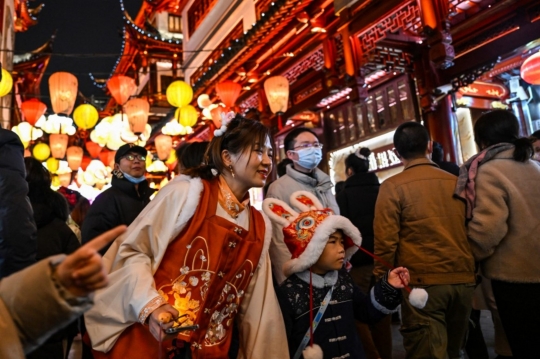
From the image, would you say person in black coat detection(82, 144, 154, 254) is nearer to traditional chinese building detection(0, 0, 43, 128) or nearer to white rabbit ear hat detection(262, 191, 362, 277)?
white rabbit ear hat detection(262, 191, 362, 277)

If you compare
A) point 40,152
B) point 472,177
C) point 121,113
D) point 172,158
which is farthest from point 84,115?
point 472,177

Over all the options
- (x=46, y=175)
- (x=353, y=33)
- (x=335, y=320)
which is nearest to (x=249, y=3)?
(x=353, y=33)

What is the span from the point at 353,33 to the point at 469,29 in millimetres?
1930

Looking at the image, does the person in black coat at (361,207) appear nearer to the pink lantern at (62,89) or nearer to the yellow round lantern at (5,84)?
the yellow round lantern at (5,84)

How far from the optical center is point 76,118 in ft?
41.1

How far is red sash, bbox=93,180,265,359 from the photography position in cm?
191

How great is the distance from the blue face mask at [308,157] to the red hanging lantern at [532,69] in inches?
206

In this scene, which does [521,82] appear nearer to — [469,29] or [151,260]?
[469,29]

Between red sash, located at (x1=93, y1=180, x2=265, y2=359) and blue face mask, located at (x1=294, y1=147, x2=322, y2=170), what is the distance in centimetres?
144

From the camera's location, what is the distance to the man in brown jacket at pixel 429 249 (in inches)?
111

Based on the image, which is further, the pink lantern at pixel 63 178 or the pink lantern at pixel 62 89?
the pink lantern at pixel 63 178

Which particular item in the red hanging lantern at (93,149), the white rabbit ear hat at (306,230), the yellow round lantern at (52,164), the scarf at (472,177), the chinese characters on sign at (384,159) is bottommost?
the white rabbit ear hat at (306,230)

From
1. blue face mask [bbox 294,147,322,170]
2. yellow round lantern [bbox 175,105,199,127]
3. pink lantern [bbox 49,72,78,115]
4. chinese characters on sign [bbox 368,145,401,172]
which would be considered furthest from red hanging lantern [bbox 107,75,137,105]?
blue face mask [bbox 294,147,322,170]

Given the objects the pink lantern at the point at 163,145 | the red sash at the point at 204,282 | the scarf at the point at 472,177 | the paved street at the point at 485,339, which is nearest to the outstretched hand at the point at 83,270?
the red sash at the point at 204,282
